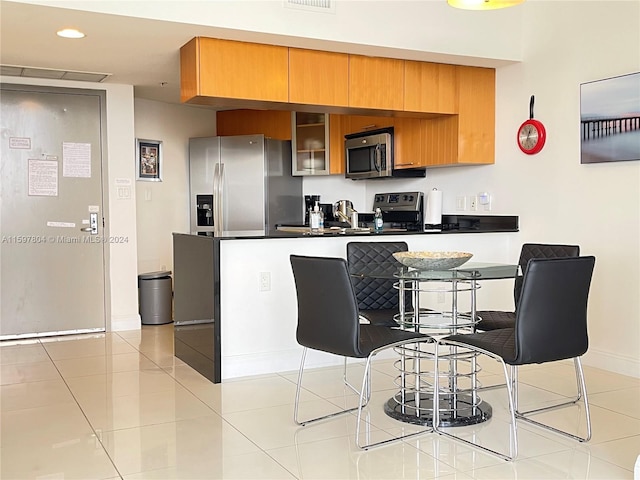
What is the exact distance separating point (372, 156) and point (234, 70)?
2209 mm

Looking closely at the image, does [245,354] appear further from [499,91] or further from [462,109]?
[499,91]

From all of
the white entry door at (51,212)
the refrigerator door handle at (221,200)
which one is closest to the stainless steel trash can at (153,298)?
the white entry door at (51,212)

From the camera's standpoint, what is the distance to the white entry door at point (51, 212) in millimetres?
5617

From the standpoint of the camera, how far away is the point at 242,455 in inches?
116

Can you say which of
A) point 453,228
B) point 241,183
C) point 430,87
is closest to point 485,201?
point 453,228

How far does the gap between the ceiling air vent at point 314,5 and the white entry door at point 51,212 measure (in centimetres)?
243

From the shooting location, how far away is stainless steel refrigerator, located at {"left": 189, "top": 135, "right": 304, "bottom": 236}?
6875mm

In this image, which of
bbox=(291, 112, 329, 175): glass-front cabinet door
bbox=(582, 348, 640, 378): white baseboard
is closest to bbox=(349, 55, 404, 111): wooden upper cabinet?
bbox=(291, 112, 329, 175): glass-front cabinet door

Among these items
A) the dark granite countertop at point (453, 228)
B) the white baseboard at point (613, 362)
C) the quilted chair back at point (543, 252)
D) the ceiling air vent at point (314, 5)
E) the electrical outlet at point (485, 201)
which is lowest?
the white baseboard at point (613, 362)

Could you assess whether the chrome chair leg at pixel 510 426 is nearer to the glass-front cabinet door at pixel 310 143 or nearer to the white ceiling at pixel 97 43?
the white ceiling at pixel 97 43

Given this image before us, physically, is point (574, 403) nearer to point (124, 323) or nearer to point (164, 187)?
point (124, 323)

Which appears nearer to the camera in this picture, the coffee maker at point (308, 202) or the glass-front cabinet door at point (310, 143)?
the glass-front cabinet door at point (310, 143)

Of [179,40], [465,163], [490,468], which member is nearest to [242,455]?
[490,468]

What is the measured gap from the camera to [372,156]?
249 inches
